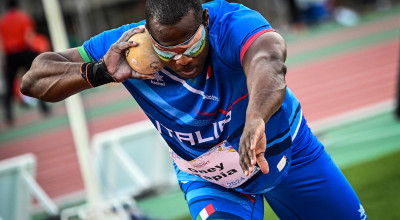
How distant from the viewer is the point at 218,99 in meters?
2.74

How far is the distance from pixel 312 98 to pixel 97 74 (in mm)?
9904

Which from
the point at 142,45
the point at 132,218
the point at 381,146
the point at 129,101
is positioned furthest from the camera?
the point at 129,101

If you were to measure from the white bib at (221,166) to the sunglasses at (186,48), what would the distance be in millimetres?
575

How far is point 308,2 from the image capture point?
85.5 ft

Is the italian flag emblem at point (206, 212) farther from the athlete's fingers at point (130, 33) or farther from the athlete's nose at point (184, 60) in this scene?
the athlete's fingers at point (130, 33)

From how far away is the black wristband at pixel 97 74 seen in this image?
2.81 m

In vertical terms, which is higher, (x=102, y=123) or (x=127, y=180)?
(x=127, y=180)

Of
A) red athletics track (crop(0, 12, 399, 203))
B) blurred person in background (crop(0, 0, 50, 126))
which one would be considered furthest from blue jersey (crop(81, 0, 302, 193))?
blurred person in background (crop(0, 0, 50, 126))

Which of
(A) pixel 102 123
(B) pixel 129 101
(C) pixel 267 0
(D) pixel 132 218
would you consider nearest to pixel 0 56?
(B) pixel 129 101

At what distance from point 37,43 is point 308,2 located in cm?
1548

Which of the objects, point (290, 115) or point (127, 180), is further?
point (127, 180)

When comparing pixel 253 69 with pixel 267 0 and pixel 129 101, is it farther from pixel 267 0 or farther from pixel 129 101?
pixel 267 0

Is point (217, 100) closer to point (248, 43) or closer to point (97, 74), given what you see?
point (248, 43)

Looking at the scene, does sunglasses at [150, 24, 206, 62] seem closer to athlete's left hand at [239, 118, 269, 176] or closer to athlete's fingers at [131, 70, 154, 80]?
athlete's fingers at [131, 70, 154, 80]
